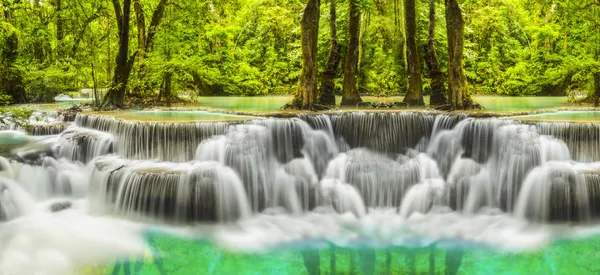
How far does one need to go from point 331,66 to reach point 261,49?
591 inches

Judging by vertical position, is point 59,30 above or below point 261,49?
above

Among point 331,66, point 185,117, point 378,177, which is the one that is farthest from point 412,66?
point 185,117

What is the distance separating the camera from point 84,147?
11.6 metres

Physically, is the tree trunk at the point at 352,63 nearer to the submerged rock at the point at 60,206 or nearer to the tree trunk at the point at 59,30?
the submerged rock at the point at 60,206

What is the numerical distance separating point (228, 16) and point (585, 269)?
25.5 m

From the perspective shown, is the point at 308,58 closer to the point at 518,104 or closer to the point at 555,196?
the point at 555,196

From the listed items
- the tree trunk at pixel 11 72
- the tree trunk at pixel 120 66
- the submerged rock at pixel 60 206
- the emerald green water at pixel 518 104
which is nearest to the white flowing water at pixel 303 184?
the submerged rock at pixel 60 206

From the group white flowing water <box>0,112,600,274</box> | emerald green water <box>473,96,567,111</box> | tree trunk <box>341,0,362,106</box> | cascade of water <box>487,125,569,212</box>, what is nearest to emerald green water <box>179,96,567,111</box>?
emerald green water <box>473,96,567,111</box>

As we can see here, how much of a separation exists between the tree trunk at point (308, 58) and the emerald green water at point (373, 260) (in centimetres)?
721

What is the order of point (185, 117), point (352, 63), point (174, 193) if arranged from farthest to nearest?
point (352, 63)
point (185, 117)
point (174, 193)

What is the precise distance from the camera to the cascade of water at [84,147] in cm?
1156

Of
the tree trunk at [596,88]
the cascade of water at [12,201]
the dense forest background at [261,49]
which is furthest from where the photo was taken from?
the dense forest background at [261,49]

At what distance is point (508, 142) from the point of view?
10.7m

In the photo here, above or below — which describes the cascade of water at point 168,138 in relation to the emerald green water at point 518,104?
below
